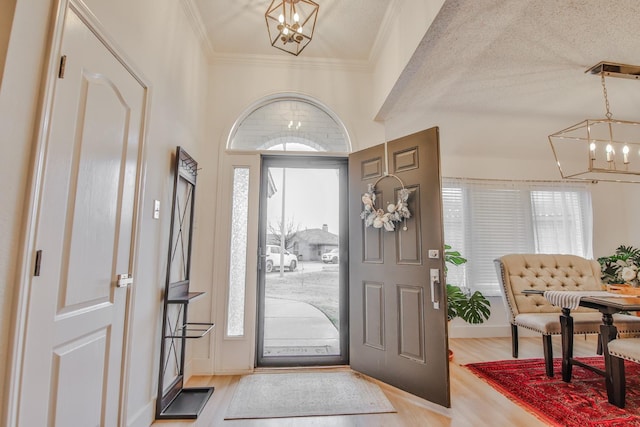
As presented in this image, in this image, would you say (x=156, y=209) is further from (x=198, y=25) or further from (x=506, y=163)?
(x=506, y=163)

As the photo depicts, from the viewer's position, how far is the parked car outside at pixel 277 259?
3170 millimetres

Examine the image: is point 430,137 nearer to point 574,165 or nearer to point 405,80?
point 405,80

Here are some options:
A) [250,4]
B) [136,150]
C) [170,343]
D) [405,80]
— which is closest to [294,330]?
[170,343]

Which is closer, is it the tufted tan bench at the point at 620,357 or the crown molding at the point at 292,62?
the tufted tan bench at the point at 620,357

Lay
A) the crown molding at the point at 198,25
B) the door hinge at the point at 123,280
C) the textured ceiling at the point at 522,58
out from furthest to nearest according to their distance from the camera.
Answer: the crown molding at the point at 198,25 < the textured ceiling at the point at 522,58 < the door hinge at the point at 123,280

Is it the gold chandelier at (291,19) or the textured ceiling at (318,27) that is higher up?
the textured ceiling at (318,27)

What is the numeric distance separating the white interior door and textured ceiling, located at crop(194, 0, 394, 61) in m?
1.39

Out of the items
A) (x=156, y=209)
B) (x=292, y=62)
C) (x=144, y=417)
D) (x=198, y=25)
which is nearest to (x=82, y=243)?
(x=156, y=209)

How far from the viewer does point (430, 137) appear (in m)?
2.48

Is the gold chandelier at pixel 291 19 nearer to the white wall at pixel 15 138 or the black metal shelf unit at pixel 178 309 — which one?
the black metal shelf unit at pixel 178 309

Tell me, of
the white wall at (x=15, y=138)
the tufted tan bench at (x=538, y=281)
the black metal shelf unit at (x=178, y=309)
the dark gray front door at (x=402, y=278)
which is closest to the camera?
the white wall at (x=15, y=138)

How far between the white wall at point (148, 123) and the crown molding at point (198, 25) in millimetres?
55

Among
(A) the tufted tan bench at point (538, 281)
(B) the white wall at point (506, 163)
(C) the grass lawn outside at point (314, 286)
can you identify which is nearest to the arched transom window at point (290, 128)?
(B) the white wall at point (506, 163)

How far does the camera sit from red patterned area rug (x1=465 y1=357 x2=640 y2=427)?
2123 millimetres
